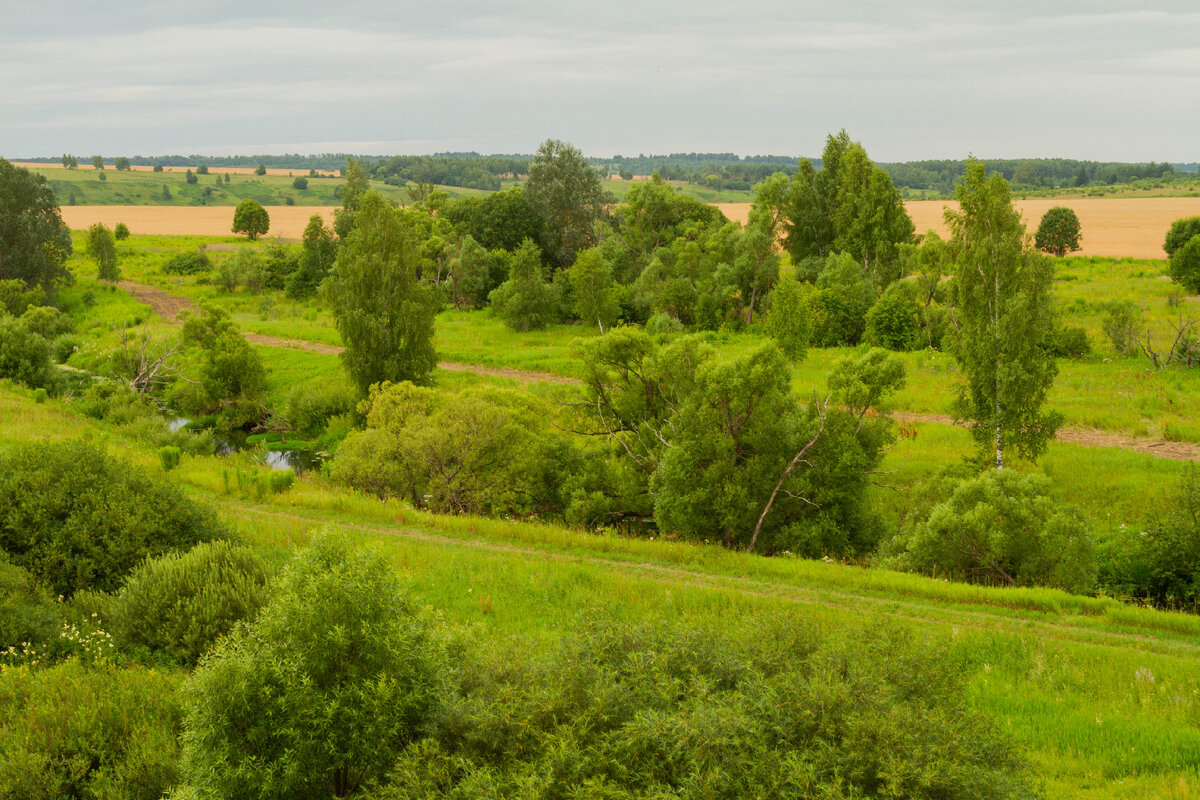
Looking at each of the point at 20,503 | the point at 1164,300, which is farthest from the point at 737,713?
the point at 1164,300

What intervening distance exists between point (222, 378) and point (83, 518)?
25.7 meters

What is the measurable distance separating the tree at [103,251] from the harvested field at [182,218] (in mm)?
32030

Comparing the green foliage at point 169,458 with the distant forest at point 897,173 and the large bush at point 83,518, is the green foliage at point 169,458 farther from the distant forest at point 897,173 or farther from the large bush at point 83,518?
the distant forest at point 897,173

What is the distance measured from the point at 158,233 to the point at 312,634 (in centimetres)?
10536

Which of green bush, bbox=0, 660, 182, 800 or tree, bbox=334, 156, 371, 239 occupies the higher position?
tree, bbox=334, 156, 371, 239

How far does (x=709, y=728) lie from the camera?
572 centimetres

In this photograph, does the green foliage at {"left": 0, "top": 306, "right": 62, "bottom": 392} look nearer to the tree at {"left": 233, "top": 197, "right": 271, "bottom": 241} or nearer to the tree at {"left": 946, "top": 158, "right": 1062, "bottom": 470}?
the tree at {"left": 946, "top": 158, "right": 1062, "bottom": 470}

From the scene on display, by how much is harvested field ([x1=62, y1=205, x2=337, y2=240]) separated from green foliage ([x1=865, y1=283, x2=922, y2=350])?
73359 mm

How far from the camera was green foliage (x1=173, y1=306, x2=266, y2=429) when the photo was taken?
116 ft

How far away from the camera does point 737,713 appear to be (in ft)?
19.6

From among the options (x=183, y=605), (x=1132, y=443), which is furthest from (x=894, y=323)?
(x=183, y=605)

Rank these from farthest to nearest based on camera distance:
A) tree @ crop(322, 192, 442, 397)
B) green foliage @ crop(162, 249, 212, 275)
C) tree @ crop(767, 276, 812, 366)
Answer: green foliage @ crop(162, 249, 212, 275), tree @ crop(767, 276, 812, 366), tree @ crop(322, 192, 442, 397)

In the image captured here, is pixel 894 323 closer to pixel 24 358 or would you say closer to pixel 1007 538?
pixel 1007 538

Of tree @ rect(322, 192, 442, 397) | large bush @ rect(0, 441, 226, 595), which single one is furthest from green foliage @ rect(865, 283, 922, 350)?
large bush @ rect(0, 441, 226, 595)
